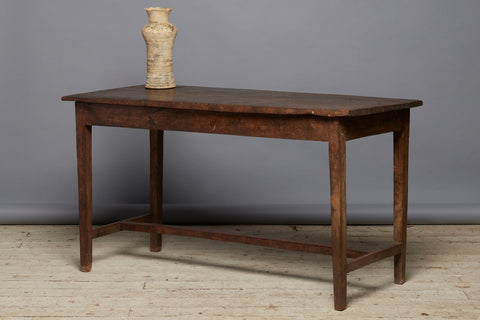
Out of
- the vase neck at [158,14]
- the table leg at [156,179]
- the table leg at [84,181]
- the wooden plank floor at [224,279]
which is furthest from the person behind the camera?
the table leg at [156,179]

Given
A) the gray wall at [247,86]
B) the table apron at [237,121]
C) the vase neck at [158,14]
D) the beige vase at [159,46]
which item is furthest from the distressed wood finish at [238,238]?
the vase neck at [158,14]

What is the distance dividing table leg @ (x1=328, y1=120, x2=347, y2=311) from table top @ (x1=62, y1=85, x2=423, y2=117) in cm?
13

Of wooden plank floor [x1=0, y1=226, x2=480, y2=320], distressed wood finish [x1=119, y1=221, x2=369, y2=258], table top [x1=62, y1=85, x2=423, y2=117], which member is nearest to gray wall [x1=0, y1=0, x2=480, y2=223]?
wooden plank floor [x1=0, y1=226, x2=480, y2=320]

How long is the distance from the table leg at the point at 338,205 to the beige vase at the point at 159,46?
1.30 metres

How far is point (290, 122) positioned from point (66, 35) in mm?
2391

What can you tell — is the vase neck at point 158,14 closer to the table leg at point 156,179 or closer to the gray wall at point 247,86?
the table leg at point 156,179

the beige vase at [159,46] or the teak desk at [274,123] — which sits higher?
the beige vase at [159,46]

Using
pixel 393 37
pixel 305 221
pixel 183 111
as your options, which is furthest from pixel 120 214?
pixel 393 37

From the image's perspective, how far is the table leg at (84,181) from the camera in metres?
4.71

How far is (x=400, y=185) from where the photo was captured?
14.6ft

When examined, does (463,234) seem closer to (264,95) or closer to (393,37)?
(393,37)

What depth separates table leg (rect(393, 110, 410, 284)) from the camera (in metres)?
4.42

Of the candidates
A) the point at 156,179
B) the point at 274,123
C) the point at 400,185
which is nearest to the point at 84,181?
the point at 156,179

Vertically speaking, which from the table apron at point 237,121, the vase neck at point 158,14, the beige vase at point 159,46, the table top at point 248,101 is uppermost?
the vase neck at point 158,14
